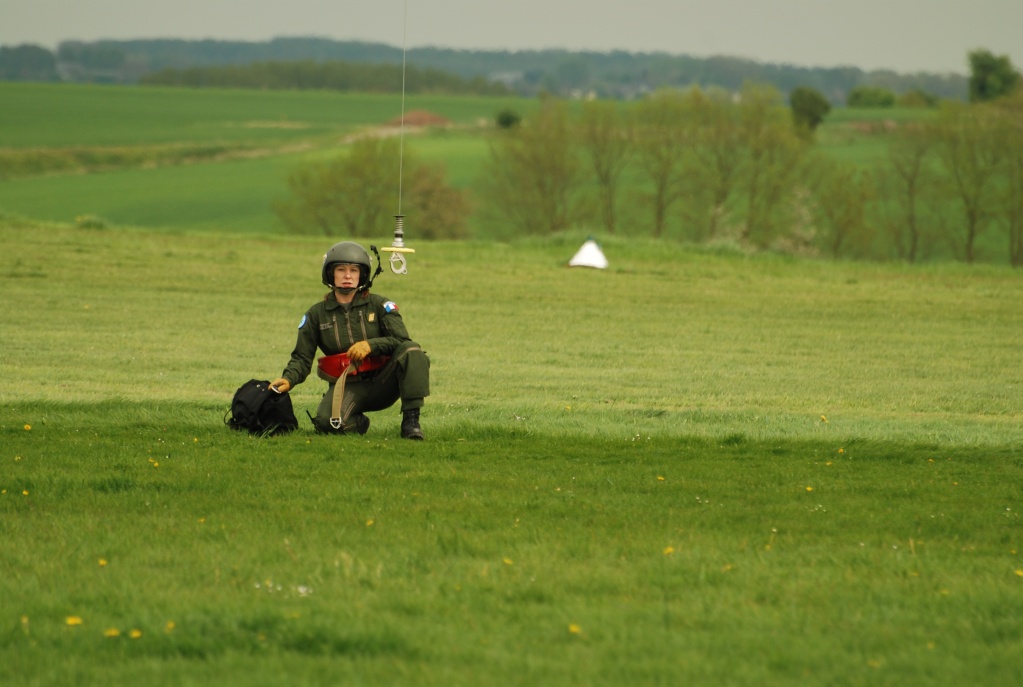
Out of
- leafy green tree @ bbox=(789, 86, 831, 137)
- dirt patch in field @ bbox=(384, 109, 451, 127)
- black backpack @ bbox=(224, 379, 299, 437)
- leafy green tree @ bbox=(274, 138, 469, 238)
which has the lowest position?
leafy green tree @ bbox=(274, 138, 469, 238)

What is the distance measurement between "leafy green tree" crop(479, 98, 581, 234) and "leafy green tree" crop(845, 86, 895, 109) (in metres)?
83.0

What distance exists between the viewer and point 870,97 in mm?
150250

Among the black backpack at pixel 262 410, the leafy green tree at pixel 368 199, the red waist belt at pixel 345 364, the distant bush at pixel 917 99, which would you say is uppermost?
the distant bush at pixel 917 99

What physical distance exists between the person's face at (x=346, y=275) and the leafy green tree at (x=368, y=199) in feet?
207

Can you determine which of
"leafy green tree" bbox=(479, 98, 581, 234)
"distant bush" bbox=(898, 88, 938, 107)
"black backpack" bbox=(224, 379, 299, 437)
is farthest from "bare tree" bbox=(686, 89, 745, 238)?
"distant bush" bbox=(898, 88, 938, 107)

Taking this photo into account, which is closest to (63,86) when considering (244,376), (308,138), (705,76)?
(308,138)

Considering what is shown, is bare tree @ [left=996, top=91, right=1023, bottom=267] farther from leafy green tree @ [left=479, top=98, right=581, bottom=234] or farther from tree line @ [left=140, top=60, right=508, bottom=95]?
tree line @ [left=140, top=60, right=508, bottom=95]

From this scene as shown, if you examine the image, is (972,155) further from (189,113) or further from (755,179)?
(189,113)

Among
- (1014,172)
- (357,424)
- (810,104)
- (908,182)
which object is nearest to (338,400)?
(357,424)

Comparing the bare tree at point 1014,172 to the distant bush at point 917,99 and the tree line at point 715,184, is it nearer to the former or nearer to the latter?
the tree line at point 715,184

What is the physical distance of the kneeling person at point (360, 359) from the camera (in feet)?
34.4

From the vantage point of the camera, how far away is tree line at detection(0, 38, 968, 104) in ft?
451

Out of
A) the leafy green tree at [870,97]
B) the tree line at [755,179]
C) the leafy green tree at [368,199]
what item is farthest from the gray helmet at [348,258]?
the leafy green tree at [870,97]

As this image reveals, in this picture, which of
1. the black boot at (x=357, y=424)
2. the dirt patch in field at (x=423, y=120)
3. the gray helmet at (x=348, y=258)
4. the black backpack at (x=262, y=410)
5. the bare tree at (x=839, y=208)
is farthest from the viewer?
the dirt patch in field at (x=423, y=120)
